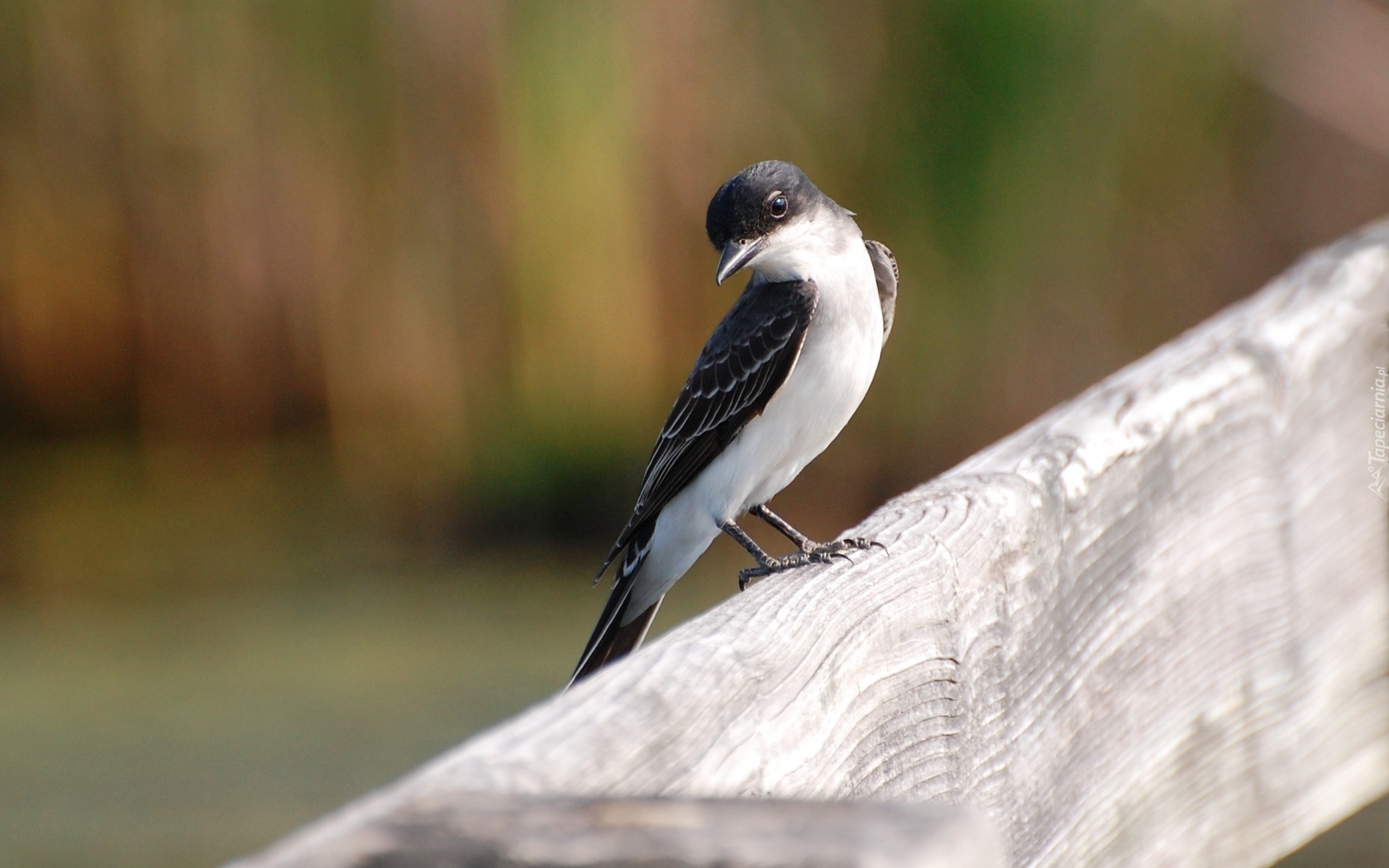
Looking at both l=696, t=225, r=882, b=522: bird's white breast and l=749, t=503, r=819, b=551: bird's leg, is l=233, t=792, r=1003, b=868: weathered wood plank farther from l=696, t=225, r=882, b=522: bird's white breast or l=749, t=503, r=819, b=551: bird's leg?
l=696, t=225, r=882, b=522: bird's white breast

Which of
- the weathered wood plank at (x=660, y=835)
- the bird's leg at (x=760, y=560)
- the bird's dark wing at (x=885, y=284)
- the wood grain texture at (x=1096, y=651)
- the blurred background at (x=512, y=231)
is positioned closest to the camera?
the weathered wood plank at (x=660, y=835)

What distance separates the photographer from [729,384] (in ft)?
11.9

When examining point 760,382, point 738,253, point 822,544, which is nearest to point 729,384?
point 760,382

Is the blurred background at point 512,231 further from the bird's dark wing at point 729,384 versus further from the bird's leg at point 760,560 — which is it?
the bird's leg at point 760,560

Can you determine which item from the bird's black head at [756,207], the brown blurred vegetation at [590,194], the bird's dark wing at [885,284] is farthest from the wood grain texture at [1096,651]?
the brown blurred vegetation at [590,194]

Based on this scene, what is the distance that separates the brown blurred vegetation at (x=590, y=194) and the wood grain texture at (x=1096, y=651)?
322 centimetres

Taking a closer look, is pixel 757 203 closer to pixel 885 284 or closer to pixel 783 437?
pixel 885 284

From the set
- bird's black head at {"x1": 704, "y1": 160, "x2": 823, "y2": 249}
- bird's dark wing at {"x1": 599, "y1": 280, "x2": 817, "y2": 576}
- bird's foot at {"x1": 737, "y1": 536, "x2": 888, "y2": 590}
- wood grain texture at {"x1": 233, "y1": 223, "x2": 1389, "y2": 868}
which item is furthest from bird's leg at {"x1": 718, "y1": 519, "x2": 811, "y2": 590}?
bird's black head at {"x1": 704, "y1": 160, "x2": 823, "y2": 249}

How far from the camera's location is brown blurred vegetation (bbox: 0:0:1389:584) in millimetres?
6199

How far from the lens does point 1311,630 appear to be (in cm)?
253

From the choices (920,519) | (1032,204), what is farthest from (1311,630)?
(1032,204)

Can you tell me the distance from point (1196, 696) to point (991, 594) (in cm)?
58

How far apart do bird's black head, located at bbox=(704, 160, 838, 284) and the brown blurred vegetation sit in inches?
106

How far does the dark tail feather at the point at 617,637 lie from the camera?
331 centimetres
